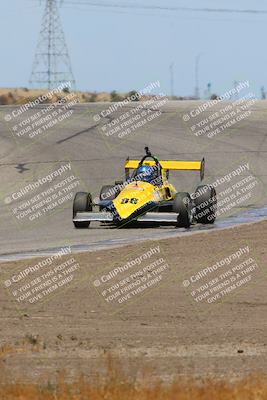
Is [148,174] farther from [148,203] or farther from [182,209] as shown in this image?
[182,209]

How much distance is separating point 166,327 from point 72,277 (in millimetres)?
3834

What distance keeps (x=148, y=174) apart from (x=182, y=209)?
4.46 feet

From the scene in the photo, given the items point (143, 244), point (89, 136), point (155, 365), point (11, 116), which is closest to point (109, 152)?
point (89, 136)

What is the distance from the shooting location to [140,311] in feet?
42.5

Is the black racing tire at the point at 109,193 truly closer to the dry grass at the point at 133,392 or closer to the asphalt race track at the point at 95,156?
the asphalt race track at the point at 95,156

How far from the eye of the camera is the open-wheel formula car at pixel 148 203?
22.5 metres

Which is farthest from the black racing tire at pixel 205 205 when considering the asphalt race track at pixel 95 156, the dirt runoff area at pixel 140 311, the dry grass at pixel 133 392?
the dry grass at pixel 133 392

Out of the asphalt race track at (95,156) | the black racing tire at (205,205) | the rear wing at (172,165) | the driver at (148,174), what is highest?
the driver at (148,174)

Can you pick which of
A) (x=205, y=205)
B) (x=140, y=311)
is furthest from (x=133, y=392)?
(x=205, y=205)

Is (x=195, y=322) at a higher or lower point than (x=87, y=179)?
higher

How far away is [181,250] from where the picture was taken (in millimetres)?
18453

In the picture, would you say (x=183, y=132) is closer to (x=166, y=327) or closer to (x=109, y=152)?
(x=109, y=152)

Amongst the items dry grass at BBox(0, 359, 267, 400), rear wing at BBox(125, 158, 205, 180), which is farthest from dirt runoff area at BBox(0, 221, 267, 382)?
rear wing at BBox(125, 158, 205, 180)

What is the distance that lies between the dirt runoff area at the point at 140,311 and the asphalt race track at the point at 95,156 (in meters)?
2.84
